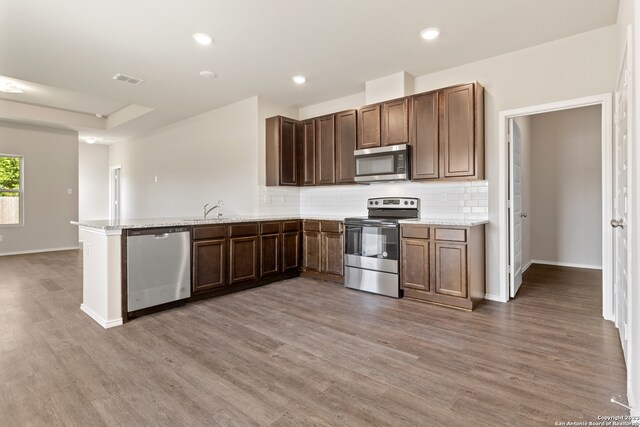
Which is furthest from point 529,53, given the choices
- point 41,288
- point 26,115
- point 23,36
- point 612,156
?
point 26,115

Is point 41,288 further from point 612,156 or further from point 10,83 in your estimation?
point 612,156

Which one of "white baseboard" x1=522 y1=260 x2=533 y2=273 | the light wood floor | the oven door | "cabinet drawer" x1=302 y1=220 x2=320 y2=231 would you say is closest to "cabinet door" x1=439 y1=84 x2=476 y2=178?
the oven door

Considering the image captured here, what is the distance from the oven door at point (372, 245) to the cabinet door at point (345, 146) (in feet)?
2.49

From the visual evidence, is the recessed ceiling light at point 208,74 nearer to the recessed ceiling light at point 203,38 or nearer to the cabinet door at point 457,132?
the recessed ceiling light at point 203,38

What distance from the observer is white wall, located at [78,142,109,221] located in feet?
30.0

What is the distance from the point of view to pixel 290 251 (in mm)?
4828

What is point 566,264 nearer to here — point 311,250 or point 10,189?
point 311,250

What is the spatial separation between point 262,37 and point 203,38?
1.87 feet

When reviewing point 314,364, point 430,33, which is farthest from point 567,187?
point 314,364

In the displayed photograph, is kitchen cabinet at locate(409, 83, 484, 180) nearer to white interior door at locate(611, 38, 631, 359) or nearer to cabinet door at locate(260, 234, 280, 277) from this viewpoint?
white interior door at locate(611, 38, 631, 359)

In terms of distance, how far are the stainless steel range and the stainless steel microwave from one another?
0.47 meters

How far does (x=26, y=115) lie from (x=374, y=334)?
7700 millimetres

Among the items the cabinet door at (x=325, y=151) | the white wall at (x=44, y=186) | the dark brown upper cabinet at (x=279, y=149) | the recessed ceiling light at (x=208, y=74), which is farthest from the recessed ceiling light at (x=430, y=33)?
the white wall at (x=44, y=186)

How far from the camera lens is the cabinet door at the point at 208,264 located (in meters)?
3.70
